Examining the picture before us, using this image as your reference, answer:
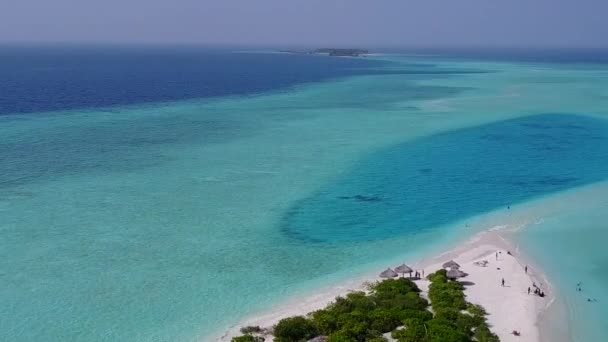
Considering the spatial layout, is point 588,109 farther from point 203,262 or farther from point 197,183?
point 203,262

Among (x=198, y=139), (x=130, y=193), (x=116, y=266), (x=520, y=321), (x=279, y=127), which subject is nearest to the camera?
(x=520, y=321)

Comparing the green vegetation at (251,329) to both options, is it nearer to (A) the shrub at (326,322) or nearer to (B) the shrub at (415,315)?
(A) the shrub at (326,322)

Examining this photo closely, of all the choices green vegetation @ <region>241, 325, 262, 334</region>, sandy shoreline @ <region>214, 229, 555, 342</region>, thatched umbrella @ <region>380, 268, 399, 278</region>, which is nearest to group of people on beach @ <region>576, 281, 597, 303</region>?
sandy shoreline @ <region>214, 229, 555, 342</region>

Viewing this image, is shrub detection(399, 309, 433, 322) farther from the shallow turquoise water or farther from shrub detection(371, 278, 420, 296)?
the shallow turquoise water

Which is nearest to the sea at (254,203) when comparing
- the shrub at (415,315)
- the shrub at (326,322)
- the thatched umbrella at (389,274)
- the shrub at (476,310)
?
the thatched umbrella at (389,274)

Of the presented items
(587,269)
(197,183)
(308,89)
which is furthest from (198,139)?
(308,89)

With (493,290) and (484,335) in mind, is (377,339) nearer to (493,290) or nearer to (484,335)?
(484,335)

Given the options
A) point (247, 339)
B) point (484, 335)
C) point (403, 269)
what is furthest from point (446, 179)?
point (247, 339)
